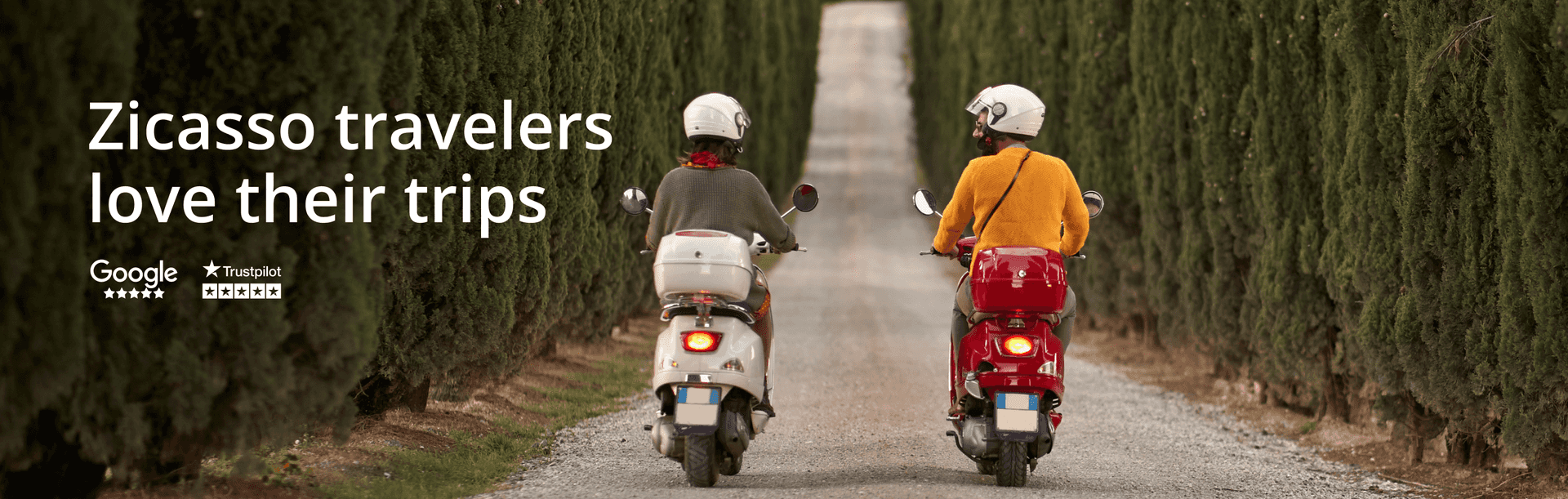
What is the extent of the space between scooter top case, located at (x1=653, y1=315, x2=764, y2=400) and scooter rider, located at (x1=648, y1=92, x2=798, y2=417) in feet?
0.57

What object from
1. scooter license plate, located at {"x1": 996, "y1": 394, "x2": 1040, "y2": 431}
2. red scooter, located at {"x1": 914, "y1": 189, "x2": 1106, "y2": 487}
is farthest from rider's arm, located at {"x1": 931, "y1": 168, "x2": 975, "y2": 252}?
scooter license plate, located at {"x1": 996, "y1": 394, "x2": 1040, "y2": 431}

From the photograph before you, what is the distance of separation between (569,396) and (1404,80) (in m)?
5.05

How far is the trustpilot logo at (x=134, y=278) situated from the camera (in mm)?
3744

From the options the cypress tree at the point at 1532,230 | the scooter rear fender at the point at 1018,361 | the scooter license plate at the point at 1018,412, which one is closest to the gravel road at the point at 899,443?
the scooter license plate at the point at 1018,412

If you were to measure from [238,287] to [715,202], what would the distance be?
1909 millimetres

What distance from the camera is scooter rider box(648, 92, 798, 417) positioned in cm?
522

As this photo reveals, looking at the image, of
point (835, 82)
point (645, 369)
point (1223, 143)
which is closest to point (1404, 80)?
point (1223, 143)

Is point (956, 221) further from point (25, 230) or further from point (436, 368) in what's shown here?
point (25, 230)

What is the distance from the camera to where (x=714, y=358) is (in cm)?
500

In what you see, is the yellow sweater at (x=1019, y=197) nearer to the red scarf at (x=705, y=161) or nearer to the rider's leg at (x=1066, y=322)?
the rider's leg at (x=1066, y=322)

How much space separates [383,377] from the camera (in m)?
6.27

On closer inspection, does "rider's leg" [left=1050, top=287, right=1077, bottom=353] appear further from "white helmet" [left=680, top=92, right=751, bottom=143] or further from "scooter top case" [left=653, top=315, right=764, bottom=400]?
"white helmet" [left=680, top=92, right=751, bottom=143]

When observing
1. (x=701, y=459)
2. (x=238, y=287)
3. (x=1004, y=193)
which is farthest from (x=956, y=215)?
(x=238, y=287)

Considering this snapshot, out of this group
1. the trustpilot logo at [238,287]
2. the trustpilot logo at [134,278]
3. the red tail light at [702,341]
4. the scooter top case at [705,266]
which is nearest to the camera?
the trustpilot logo at [134,278]
